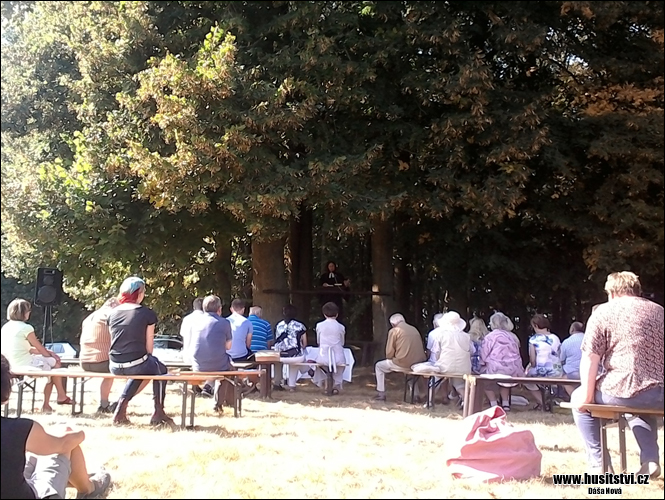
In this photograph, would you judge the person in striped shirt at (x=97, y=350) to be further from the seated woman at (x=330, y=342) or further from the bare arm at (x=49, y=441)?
the bare arm at (x=49, y=441)

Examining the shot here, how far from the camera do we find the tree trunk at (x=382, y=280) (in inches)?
570

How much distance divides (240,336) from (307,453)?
3980 millimetres

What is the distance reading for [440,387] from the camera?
10.2m

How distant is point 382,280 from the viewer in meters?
14.6

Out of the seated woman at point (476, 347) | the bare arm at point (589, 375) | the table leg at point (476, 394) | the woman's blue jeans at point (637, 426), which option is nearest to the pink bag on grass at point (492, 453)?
the woman's blue jeans at point (637, 426)

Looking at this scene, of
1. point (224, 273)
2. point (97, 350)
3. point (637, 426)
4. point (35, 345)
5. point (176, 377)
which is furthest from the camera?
point (224, 273)

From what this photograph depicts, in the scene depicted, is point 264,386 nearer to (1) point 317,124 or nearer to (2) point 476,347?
(2) point 476,347

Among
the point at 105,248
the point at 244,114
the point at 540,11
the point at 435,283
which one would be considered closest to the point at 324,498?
the point at 244,114

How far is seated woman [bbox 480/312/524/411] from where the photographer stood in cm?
916

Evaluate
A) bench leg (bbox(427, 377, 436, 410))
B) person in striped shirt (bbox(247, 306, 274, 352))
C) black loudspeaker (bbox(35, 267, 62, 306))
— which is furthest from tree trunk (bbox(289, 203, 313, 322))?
bench leg (bbox(427, 377, 436, 410))

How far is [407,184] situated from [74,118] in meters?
6.87

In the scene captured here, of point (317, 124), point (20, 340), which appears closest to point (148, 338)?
point (20, 340)

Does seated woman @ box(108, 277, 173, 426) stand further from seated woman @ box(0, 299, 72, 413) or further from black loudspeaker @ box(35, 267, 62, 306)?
black loudspeaker @ box(35, 267, 62, 306)

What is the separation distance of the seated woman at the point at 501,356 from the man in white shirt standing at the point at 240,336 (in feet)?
10.7
